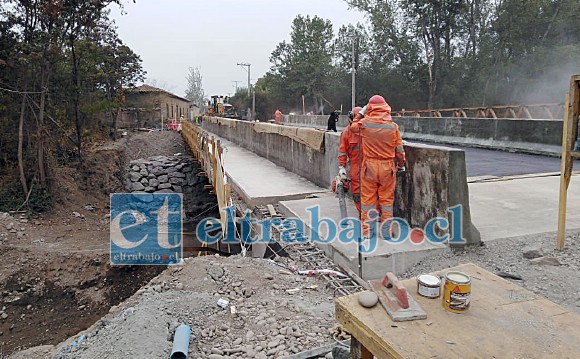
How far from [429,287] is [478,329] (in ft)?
1.09

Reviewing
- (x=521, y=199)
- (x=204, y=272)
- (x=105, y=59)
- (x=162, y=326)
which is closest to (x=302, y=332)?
(x=162, y=326)

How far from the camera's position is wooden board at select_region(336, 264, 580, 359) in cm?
187

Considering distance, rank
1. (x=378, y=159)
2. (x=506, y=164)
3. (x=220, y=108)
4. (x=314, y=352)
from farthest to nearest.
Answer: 1. (x=220, y=108)
2. (x=506, y=164)
3. (x=378, y=159)
4. (x=314, y=352)

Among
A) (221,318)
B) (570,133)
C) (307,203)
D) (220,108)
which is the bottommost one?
(221,318)

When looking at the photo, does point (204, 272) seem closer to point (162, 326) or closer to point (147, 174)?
point (162, 326)

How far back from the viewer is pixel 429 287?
2324 millimetres

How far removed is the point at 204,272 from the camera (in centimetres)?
497

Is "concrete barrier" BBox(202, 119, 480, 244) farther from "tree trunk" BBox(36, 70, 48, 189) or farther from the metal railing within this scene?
the metal railing

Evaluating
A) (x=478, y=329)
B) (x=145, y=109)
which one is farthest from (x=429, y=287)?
(x=145, y=109)

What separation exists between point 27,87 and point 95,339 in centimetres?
1391

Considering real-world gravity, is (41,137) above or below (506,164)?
above

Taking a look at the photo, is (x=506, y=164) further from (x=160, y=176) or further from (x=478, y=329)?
(x=160, y=176)

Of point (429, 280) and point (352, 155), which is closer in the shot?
point (429, 280)

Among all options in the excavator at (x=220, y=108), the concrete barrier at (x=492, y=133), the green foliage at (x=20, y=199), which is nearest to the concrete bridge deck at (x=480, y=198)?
the concrete barrier at (x=492, y=133)
